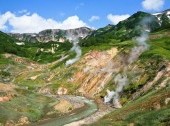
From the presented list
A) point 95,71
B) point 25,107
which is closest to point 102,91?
point 95,71

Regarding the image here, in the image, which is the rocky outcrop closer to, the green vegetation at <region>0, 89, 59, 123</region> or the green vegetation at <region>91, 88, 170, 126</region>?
the green vegetation at <region>0, 89, 59, 123</region>

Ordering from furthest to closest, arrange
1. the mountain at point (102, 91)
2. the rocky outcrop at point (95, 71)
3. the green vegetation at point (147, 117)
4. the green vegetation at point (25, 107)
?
the rocky outcrop at point (95, 71)
the green vegetation at point (25, 107)
the mountain at point (102, 91)
the green vegetation at point (147, 117)

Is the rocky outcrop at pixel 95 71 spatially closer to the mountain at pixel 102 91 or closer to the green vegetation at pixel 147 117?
the mountain at pixel 102 91

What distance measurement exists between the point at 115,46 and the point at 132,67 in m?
50.8

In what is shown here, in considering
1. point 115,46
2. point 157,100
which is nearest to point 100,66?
point 115,46

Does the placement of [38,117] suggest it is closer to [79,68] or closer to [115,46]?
[79,68]

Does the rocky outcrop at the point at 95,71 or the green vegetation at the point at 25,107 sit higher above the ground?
the rocky outcrop at the point at 95,71

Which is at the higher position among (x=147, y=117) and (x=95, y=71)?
(x=95, y=71)

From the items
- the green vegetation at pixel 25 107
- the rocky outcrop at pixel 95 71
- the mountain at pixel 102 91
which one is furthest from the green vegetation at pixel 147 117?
the rocky outcrop at pixel 95 71

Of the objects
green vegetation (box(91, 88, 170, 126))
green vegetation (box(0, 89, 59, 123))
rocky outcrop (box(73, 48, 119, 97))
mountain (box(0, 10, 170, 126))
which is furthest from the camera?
rocky outcrop (box(73, 48, 119, 97))

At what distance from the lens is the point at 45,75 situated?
193125mm

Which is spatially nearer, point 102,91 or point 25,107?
point 25,107

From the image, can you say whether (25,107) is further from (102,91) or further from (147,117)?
(147,117)

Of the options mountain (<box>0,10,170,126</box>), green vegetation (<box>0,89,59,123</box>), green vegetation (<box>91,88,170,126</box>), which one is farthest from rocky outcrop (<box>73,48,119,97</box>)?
green vegetation (<box>91,88,170,126</box>)
